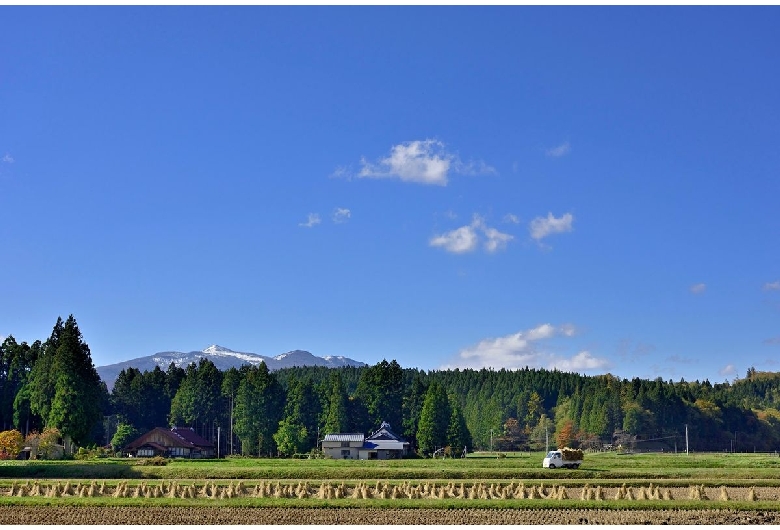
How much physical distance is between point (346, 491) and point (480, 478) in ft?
43.7

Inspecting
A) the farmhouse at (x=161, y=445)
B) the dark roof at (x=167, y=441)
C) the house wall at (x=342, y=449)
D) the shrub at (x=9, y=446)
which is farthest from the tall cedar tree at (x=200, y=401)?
the shrub at (x=9, y=446)

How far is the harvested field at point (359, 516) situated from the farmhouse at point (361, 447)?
6029cm

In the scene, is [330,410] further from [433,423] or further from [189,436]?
[189,436]

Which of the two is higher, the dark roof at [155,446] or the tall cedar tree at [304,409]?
the tall cedar tree at [304,409]

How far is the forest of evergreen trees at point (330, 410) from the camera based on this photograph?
9106 cm

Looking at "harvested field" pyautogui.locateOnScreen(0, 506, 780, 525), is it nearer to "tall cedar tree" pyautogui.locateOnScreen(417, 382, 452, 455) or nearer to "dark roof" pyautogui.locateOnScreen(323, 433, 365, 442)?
"dark roof" pyautogui.locateOnScreen(323, 433, 365, 442)

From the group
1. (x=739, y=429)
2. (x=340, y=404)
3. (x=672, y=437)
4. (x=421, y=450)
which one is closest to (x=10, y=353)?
(x=340, y=404)

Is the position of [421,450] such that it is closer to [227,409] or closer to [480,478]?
[227,409]

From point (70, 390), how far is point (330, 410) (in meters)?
35.0

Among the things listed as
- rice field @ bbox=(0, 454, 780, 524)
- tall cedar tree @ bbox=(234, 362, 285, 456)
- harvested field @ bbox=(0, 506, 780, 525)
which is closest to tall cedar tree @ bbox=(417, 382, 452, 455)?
tall cedar tree @ bbox=(234, 362, 285, 456)

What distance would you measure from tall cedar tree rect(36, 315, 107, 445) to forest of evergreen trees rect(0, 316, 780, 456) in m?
0.11

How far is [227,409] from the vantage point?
404 feet

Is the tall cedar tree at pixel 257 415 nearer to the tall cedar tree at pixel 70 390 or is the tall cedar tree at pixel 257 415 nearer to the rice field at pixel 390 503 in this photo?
the tall cedar tree at pixel 70 390

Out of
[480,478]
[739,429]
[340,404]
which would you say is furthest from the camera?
[739,429]
